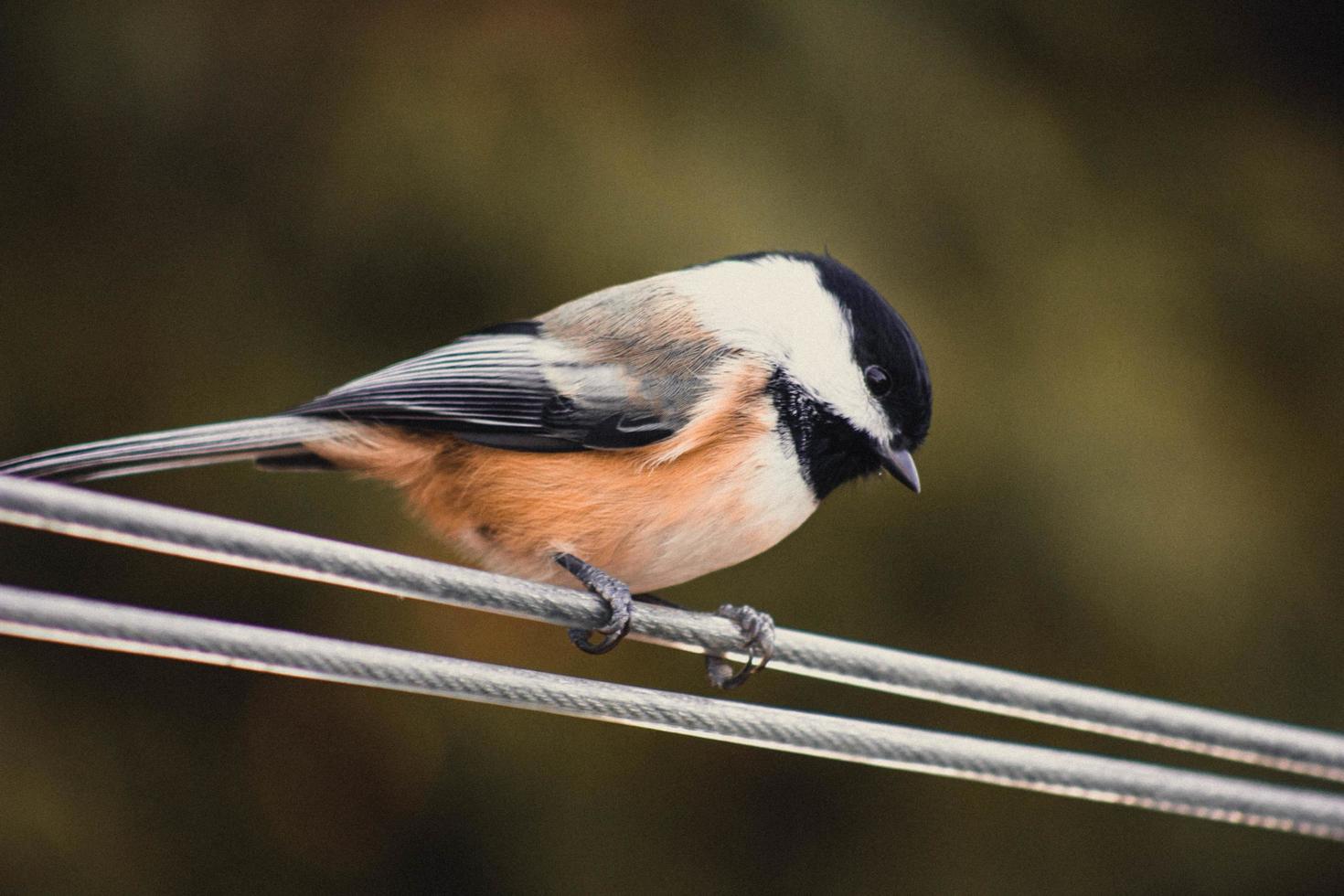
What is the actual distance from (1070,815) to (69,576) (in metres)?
1.99

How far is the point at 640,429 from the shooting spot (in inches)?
60.7

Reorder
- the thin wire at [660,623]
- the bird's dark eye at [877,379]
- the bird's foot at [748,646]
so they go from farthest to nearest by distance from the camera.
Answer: the bird's dark eye at [877,379], the bird's foot at [748,646], the thin wire at [660,623]

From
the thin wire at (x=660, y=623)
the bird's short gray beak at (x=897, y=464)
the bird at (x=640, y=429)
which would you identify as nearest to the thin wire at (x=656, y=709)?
the thin wire at (x=660, y=623)

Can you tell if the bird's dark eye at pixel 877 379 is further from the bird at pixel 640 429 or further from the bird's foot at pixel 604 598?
the bird's foot at pixel 604 598

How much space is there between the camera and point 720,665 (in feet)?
5.52

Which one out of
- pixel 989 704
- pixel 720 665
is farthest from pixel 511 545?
pixel 989 704

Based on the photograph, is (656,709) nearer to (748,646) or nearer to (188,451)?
(748,646)

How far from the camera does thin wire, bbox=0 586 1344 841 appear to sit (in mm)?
841

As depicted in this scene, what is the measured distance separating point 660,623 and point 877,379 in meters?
0.59

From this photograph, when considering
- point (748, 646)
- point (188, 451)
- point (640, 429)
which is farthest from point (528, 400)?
point (748, 646)

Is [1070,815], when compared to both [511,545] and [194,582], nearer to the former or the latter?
[511,545]

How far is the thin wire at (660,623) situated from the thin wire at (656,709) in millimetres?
46

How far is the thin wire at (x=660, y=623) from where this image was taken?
2.63ft

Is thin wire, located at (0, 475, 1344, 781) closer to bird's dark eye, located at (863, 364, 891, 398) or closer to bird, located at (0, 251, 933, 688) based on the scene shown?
bird, located at (0, 251, 933, 688)
